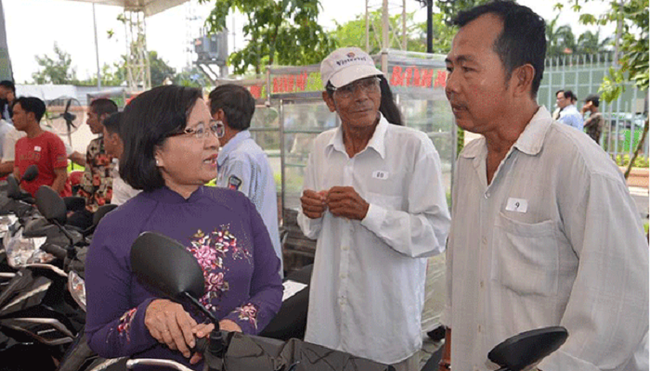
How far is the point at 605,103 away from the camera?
1034 cm

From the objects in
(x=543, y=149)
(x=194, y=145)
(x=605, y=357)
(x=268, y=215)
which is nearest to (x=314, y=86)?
(x=268, y=215)

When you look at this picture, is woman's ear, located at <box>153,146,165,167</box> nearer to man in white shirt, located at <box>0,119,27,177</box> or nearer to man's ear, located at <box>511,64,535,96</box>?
man's ear, located at <box>511,64,535,96</box>

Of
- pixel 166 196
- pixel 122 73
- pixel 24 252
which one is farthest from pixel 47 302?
pixel 122 73

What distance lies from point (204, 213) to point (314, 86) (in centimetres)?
293

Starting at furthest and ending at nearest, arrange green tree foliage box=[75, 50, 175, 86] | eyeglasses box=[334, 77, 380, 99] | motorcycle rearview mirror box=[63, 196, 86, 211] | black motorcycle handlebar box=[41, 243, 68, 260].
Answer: green tree foliage box=[75, 50, 175, 86] < motorcycle rearview mirror box=[63, 196, 86, 211] < black motorcycle handlebar box=[41, 243, 68, 260] < eyeglasses box=[334, 77, 380, 99]

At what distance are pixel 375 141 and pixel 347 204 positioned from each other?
0.97ft

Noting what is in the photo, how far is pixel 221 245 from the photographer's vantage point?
4.76 ft

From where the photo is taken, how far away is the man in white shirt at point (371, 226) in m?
1.96

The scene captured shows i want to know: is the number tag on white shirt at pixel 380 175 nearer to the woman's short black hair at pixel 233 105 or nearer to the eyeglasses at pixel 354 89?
the eyeglasses at pixel 354 89

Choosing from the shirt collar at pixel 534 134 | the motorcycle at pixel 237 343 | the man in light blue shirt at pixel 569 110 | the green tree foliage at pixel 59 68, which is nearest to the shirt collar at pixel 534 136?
the shirt collar at pixel 534 134

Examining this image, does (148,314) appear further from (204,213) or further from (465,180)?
(465,180)

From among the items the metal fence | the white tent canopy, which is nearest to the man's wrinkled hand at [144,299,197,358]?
the white tent canopy

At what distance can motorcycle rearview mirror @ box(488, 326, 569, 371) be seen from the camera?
2.89 feet

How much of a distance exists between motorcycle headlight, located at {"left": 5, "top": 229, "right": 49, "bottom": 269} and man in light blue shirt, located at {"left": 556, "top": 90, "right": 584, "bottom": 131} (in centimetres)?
672
